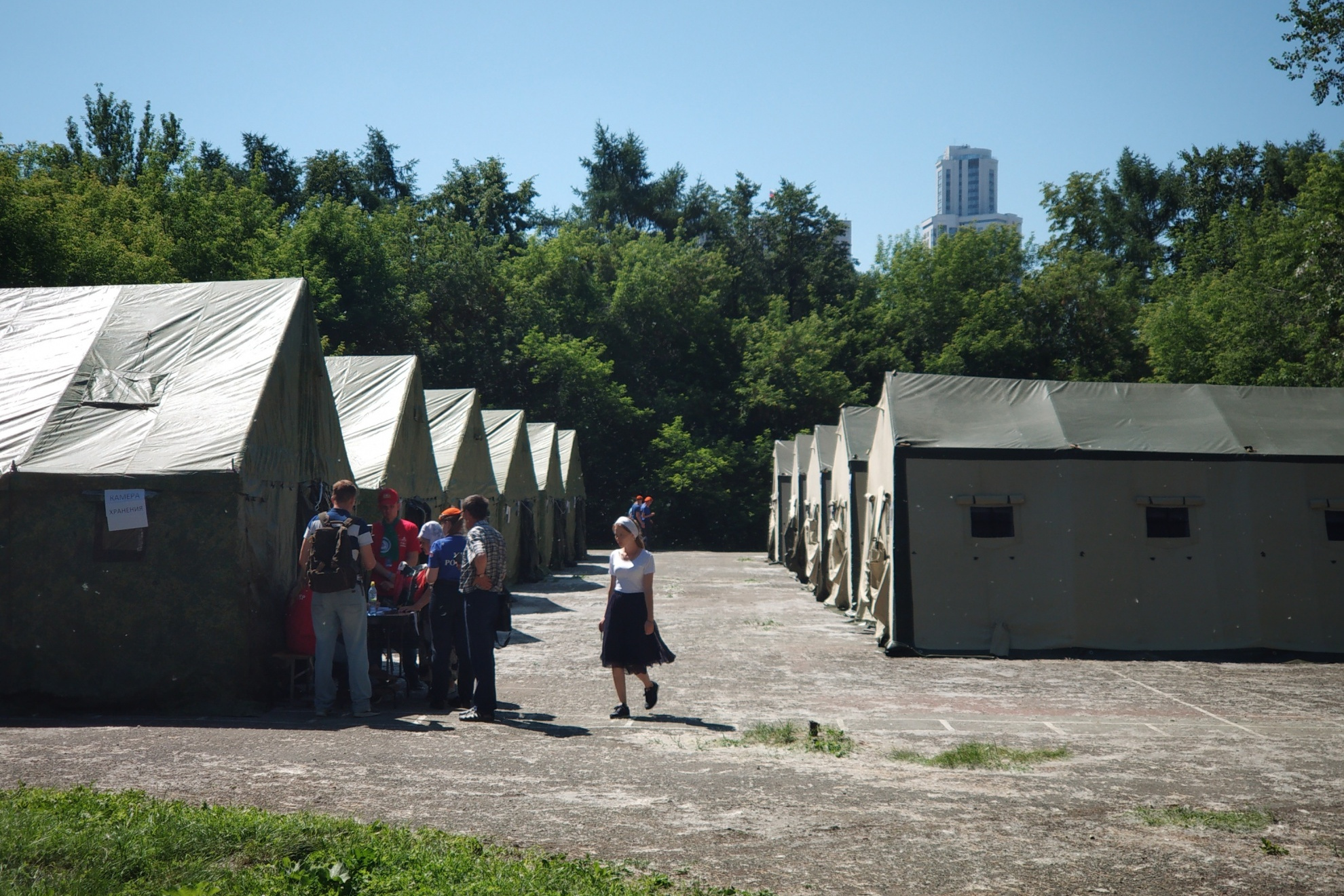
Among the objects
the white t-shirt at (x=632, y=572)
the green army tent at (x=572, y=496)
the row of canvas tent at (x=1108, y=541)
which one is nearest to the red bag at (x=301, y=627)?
the white t-shirt at (x=632, y=572)

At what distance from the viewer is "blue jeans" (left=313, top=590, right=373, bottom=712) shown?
28.4 feet

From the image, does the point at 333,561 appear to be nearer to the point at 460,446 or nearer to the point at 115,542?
the point at 115,542

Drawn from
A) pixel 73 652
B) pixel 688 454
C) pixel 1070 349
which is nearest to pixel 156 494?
pixel 73 652

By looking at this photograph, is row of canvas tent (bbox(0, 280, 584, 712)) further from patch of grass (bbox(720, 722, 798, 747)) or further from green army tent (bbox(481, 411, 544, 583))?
green army tent (bbox(481, 411, 544, 583))

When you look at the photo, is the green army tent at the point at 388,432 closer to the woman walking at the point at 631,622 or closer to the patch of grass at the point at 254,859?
the woman walking at the point at 631,622

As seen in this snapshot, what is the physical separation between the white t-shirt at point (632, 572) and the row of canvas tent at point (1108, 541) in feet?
17.7

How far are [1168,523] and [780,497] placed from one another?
63.9 ft

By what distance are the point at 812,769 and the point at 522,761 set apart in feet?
6.68

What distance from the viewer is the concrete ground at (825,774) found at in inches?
198

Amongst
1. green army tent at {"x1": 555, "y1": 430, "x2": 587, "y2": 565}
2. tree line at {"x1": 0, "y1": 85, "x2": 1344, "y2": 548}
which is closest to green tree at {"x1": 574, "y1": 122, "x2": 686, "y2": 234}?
tree line at {"x1": 0, "y1": 85, "x2": 1344, "y2": 548}

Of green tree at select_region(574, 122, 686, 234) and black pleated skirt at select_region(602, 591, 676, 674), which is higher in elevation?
green tree at select_region(574, 122, 686, 234)

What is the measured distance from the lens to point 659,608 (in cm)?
1777

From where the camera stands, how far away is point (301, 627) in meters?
9.20

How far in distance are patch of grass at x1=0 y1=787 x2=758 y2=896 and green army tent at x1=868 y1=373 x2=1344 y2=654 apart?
363 inches
